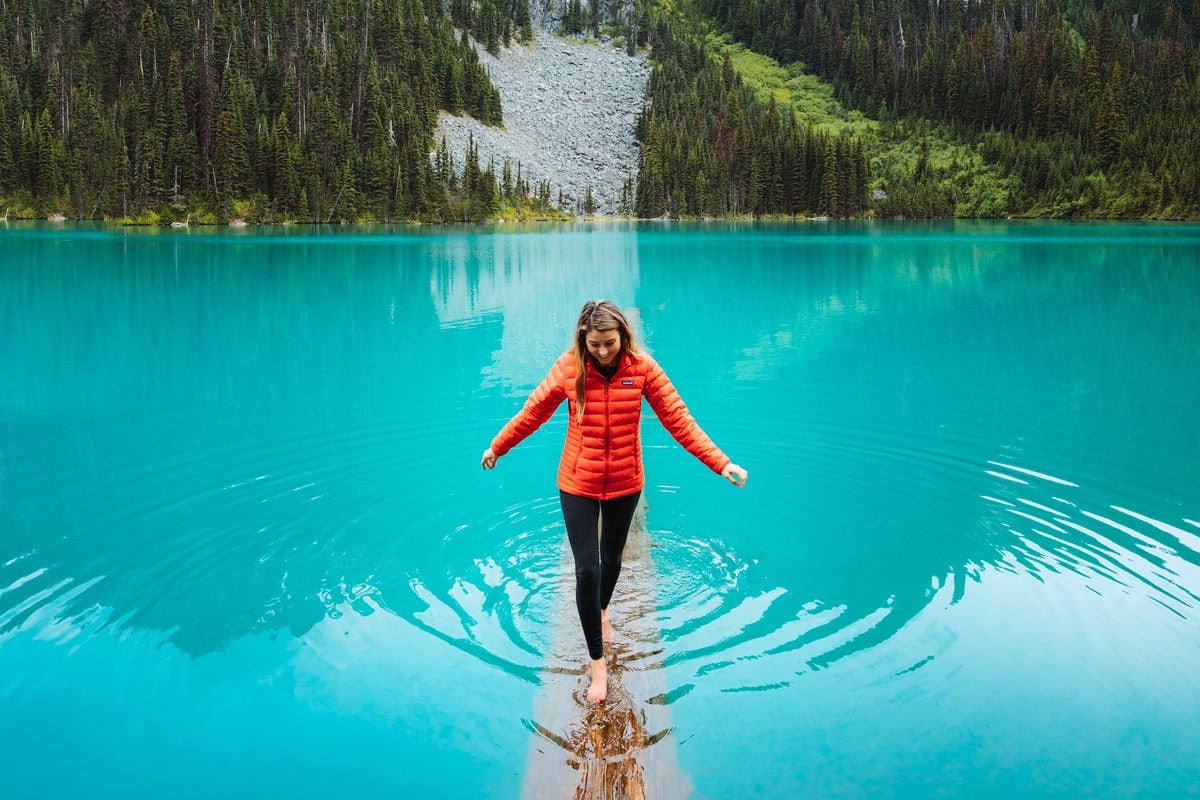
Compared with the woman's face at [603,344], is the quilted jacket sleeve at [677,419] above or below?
below

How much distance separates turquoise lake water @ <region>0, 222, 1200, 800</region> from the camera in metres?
5.30

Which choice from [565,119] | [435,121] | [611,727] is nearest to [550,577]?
[611,727]

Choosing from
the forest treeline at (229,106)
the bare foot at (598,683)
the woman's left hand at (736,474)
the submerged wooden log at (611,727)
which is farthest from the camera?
the forest treeline at (229,106)

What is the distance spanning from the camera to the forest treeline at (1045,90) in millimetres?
117688

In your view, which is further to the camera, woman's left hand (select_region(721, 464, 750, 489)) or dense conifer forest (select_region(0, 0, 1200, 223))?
dense conifer forest (select_region(0, 0, 1200, 223))

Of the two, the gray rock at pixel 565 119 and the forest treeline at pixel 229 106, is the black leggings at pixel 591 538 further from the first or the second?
the gray rock at pixel 565 119

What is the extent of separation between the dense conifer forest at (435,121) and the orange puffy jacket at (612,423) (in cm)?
10691

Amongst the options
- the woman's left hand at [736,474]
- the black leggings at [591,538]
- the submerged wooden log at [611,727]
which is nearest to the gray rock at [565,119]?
the submerged wooden log at [611,727]

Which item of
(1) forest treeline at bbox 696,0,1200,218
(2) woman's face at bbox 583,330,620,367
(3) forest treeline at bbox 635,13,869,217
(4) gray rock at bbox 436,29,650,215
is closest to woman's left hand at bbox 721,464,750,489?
(2) woman's face at bbox 583,330,620,367

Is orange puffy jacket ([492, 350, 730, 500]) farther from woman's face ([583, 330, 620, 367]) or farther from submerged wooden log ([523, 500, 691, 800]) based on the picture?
submerged wooden log ([523, 500, 691, 800])

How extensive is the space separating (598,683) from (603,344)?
2134 millimetres

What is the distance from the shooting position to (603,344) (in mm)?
5035

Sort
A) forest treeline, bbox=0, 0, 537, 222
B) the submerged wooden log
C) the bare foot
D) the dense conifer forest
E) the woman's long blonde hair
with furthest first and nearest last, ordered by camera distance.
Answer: the dense conifer forest
forest treeline, bbox=0, 0, 537, 222
the bare foot
the woman's long blonde hair
the submerged wooden log

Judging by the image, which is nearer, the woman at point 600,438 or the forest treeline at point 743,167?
the woman at point 600,438
